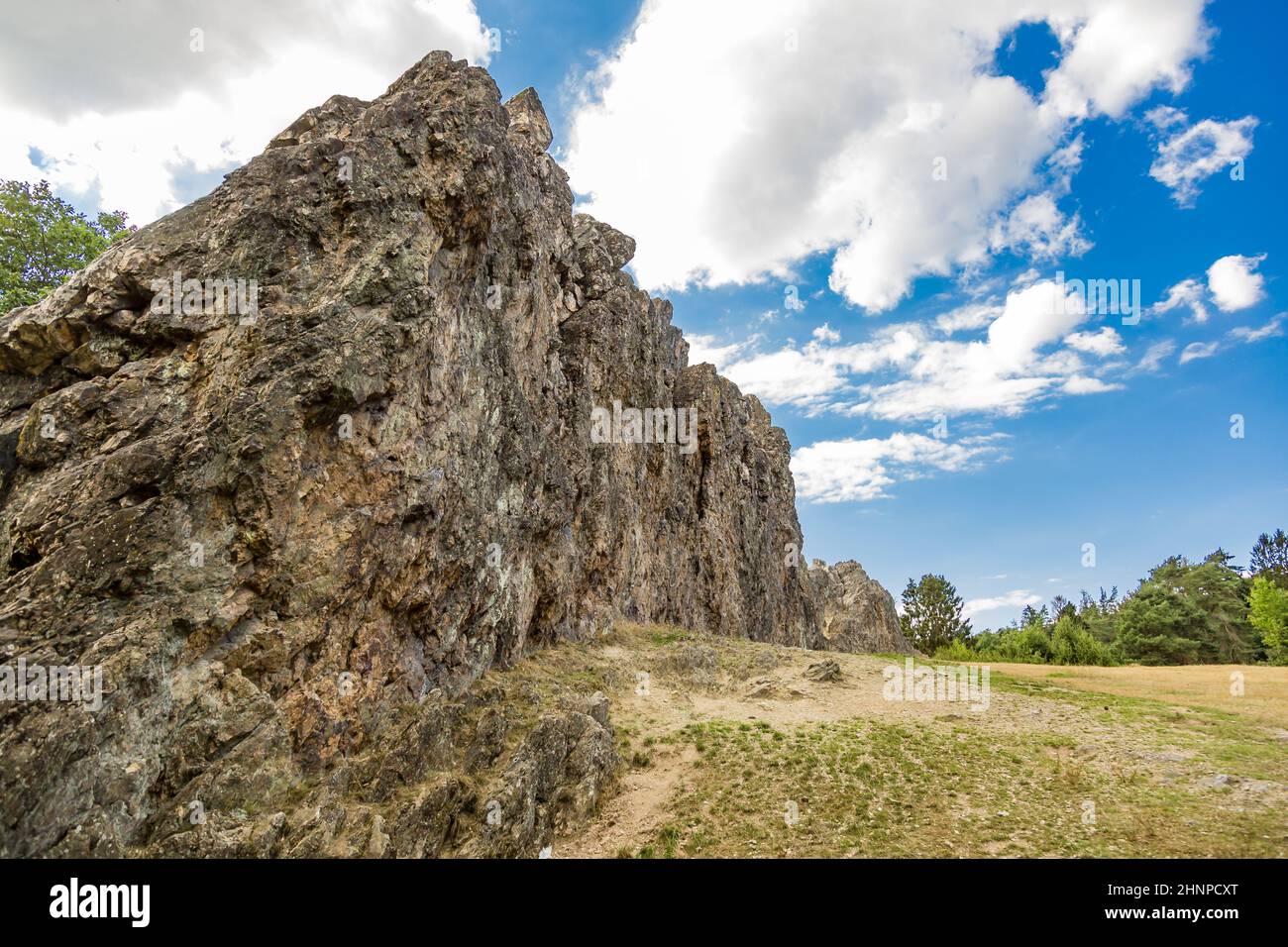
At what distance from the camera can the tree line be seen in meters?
61.2

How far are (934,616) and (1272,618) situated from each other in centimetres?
3370

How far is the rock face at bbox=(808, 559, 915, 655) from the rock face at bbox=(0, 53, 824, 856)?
67.7 m

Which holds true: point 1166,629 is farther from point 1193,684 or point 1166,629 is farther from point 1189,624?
point 1193,684

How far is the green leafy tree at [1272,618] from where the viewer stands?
200 ft

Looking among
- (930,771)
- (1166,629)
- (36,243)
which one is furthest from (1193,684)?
(36,243)

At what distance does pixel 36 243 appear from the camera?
3456cm

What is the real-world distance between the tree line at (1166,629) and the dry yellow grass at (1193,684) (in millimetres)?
21232

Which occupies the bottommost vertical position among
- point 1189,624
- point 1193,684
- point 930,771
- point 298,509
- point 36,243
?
point 1189,624

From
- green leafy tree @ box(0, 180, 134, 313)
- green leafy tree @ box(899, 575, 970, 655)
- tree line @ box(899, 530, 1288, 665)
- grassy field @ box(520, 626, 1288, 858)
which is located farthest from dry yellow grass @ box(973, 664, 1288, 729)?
green leafy tree @ box(0, 180, 134, 313)
